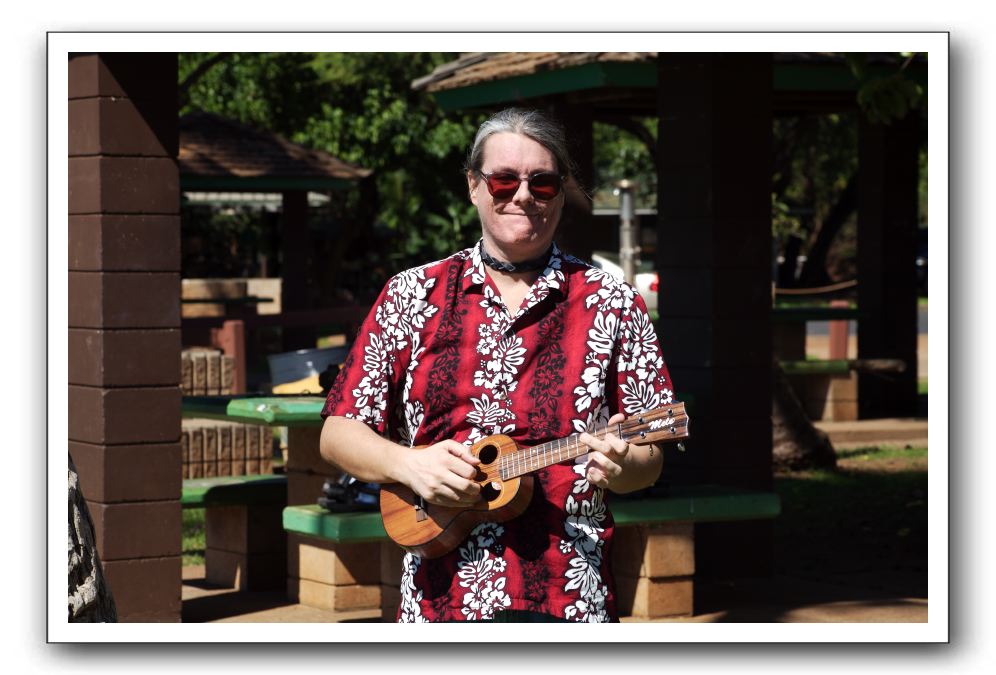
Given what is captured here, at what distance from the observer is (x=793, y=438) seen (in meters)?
13.4

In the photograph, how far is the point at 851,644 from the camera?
4.40 meters

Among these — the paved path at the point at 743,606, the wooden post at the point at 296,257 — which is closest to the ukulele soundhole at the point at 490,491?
the paved path at the point at 743,606

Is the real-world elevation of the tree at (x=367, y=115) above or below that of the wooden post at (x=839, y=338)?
above

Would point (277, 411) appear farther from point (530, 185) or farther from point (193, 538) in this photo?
point (530, 185)

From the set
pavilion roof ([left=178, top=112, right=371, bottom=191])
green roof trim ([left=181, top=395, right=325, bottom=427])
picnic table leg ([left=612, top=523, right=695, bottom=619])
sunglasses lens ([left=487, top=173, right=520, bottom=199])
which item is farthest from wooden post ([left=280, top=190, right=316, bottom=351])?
sunglasses lens ([left=487, top=173, right=520, bottom=199])

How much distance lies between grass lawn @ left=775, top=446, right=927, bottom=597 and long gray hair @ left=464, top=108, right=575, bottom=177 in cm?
556

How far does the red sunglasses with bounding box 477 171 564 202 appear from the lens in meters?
3.73

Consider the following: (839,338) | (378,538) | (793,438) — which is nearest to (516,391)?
(378,538)

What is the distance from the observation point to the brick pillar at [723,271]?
30.0ft

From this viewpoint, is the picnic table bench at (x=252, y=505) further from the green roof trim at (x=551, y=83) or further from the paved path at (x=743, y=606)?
the green roof trim at (x=551, y=83)

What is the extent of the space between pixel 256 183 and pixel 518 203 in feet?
57.6

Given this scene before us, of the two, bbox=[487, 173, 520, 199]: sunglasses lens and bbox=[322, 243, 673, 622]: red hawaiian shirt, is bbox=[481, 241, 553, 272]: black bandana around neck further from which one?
bbox=[487, 173, 520, 199]: sunglasses lens
